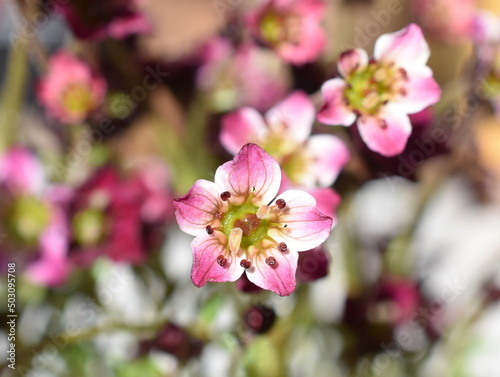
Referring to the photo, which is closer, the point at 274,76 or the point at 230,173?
the point at 230,173

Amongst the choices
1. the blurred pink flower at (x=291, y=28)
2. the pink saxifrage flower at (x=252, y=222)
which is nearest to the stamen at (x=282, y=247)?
the pink saxifrage flower at (x=252, y=222)

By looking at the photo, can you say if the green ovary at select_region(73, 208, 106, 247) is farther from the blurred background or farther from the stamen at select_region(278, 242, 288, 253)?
the stamen at select_region(278, 242, 288, 253)

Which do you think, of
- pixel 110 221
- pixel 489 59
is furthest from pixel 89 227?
pixel 489 59

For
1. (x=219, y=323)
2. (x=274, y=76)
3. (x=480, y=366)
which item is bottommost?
(x=480, y=366)

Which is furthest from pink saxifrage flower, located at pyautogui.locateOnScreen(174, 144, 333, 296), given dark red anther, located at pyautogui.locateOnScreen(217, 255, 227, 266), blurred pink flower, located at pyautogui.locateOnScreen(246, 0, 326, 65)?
blurred pink flower, located at pyautogui.locateOnScreen(246, 0, 326, 65)

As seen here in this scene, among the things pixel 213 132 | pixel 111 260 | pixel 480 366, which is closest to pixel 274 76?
pixel 213 132

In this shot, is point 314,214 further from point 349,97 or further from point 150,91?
point 150,91

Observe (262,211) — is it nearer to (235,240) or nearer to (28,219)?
(235,240)

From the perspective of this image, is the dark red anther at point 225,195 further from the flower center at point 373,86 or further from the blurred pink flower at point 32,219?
the blurred pink flower at point 32,219
